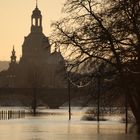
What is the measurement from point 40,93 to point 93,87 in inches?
3453

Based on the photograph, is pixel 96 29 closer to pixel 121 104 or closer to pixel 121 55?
pixel 121 55

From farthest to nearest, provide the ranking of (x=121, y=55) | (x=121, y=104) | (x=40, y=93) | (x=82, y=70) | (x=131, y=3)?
(x=40, y=93), (x=121, y=104), (x=82, y=70), (x=121, y=55), (x=131, y=3)

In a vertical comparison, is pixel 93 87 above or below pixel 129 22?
below

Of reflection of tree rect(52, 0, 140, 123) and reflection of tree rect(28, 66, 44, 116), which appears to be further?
reflection of tree rect(28, 66, 44, 116)

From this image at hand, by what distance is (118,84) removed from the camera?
41781mm

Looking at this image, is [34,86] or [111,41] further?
[34,86]

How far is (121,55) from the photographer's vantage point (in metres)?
41.4

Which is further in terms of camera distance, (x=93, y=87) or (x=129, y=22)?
(x=93, y=87)

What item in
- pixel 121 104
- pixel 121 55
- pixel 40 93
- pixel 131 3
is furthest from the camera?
pixel 40 93

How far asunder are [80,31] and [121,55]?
3.09 metres

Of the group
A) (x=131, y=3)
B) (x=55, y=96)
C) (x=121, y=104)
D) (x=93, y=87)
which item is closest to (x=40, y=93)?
(x=55, y=96)

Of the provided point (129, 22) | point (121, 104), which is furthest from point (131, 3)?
point (121, 104)

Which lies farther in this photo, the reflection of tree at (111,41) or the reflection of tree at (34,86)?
the reflection of tree at (34,86)

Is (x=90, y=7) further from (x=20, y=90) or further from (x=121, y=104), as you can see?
(x=20, y=90)
